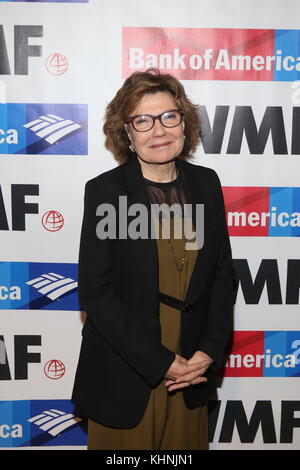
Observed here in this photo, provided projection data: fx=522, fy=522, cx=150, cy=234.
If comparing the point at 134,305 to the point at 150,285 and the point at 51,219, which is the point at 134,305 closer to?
the point at 150,285

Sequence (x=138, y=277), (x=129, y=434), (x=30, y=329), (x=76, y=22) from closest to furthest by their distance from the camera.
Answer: (x=138, y=277) → (x=129, y=434) → (x=76, y=22) → (x=30, y=329)

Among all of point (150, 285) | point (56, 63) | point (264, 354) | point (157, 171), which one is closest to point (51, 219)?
point (56, 63)

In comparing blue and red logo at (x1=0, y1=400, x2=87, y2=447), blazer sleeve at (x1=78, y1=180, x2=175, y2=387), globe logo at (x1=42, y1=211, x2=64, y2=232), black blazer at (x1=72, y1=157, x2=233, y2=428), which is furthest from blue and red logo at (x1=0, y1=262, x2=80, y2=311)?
blazer sleeve at (x1=78, y1=180, x2=175, y2=387)


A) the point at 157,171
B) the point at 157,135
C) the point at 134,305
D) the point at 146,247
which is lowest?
the point at 134,305

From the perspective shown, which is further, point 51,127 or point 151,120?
point 51,127

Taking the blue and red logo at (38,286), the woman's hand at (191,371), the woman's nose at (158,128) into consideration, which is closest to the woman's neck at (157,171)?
the woman's nose at (158,128)

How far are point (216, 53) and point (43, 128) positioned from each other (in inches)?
32.5

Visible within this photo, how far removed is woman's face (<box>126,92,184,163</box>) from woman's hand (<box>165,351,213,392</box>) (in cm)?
→ 65

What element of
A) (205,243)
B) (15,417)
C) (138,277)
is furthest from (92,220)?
(15,417)

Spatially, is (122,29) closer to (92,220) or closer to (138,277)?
(92,220)

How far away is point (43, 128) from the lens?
7.56 feet

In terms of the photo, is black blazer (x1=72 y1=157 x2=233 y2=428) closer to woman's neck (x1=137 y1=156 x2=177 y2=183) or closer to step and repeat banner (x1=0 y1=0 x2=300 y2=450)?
woman's neck (x1=137 y1=156 x2=177 y2=183)

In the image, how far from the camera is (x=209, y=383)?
70.9 inches

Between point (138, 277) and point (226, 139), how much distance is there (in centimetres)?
99
